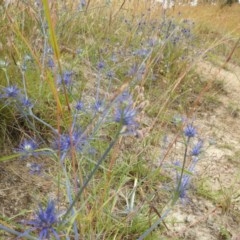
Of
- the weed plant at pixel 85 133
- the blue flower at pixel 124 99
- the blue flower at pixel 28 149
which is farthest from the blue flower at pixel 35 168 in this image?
the blue flower at pixel 124 99

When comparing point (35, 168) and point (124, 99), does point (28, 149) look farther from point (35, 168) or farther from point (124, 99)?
point (124, 99)

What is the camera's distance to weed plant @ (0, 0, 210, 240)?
69 centimetres

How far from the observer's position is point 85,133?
0.79 meters

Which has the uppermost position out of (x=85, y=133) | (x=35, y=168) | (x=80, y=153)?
(x=85, y=133)

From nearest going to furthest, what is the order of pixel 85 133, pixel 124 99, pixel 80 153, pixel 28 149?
1. pixel 124 99
2. pixel 85 133
3. pixel 28 149
4. pixel 80 153

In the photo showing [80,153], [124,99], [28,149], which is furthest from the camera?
[80,153]

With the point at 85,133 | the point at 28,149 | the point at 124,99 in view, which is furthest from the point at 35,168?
the point at 124,99

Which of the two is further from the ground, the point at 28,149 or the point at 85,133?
the point at 85,133

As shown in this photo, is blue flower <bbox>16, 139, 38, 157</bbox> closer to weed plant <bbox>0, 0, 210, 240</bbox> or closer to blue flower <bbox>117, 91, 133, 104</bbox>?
weed plant <bbox>0, 0, 210, 240</bbox>

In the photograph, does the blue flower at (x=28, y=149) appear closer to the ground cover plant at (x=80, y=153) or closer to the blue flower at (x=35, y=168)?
the ground cover plant at (x=80, y=153)

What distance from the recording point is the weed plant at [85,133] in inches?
27.0

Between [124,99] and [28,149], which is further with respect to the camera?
[28,149]

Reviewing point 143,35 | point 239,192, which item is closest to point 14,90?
point 239,192

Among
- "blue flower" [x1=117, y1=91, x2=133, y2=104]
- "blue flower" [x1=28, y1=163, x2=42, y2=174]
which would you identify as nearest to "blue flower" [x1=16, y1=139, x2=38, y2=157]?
"blue flower" [x1=28, y1=163, x2=42, y2=174]
